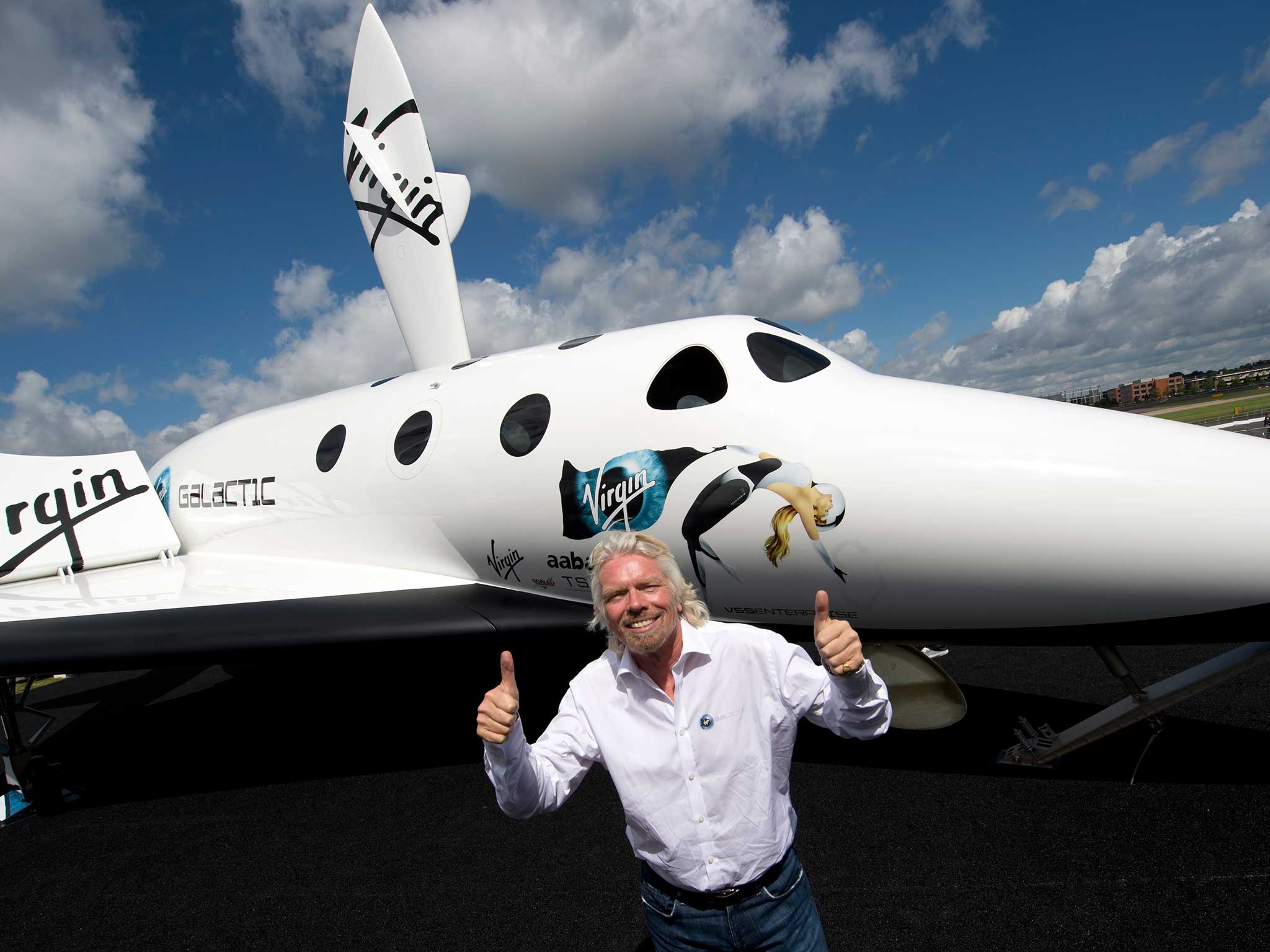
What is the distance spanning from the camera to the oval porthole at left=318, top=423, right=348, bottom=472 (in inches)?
217

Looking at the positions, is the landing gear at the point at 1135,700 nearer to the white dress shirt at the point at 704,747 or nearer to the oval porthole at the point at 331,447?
the white dress shirt at the point at 704,747

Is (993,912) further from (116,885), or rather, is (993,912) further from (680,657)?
(116,885)

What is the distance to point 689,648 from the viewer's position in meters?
1.65

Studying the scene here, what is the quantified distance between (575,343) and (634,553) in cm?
336

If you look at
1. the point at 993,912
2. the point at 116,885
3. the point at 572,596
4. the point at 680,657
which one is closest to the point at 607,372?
the point at 572,596

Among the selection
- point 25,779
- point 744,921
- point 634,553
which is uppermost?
point 634,553

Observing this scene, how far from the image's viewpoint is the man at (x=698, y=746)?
157cm

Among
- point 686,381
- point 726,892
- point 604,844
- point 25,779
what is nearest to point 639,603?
point 726,892

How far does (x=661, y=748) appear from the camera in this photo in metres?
1.61

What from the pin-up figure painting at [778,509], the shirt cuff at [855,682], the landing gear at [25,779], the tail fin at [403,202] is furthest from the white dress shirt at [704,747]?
the tail fin at [403,202]

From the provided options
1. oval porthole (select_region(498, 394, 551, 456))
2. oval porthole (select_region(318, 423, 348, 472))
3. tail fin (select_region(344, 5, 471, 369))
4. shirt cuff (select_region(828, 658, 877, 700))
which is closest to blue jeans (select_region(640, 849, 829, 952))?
shirt cuff (select_region(828, 658, 877, 700))

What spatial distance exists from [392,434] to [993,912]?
4.82 meters

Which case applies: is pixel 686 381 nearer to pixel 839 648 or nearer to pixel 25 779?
pixel 839 648

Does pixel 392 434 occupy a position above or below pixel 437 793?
above
